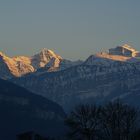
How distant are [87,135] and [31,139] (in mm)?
22629

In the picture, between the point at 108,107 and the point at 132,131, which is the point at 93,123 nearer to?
the point at 108,107

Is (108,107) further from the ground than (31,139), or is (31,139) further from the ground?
(108,107)

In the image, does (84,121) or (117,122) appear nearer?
(84,121)

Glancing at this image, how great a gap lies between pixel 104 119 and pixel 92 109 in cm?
362

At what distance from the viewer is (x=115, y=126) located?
14488 centimetres

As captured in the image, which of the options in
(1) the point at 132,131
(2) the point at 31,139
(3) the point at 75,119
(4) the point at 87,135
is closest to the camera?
(2) the point at 31,139

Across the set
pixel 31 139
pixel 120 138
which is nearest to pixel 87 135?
pixel 120 138

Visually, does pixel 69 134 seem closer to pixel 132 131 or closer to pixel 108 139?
pixel 108 139

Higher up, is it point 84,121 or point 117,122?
point 117,122

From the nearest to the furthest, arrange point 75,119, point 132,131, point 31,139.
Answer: point 31,139
point 75,119
point 132,131

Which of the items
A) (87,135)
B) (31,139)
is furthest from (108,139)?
(31,139)

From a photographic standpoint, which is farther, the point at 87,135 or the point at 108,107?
the point at 108,107

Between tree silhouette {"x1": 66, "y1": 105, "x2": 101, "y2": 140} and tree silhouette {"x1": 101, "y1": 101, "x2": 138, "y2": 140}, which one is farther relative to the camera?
tree silhouette {"x1": 101, "y1": 101, "x2": 138, "y2": 140}

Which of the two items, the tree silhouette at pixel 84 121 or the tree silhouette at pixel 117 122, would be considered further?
the tree silhouette at pixel 117 122
